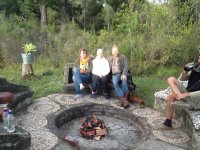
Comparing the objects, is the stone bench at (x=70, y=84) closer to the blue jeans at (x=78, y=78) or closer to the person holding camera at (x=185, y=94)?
the blue jeans at (x=78, y=78)

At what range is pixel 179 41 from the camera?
9969 mm

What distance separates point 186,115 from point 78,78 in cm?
267

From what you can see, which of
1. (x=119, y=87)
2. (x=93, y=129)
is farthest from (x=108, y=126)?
(x=119, y=87)

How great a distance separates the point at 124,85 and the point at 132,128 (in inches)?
44.1

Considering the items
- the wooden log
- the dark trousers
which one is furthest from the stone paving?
the wooden log

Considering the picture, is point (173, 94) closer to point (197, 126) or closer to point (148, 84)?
point (197, 126)

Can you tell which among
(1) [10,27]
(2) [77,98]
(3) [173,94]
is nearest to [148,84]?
(2) [77,98]

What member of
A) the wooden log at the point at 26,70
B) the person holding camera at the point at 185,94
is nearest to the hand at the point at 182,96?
the person holding camera at the point at 185,94

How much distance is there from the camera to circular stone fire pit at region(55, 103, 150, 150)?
5691 mm

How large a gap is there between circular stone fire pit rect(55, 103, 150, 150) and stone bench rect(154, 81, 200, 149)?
69cm

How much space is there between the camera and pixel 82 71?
768 centimetres

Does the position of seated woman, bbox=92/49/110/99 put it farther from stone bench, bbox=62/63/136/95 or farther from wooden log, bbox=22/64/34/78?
wooden log, bbox=22/64/34/78

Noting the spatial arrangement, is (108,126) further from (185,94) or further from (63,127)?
(185,94)

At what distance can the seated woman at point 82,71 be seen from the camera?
7.56 meters
